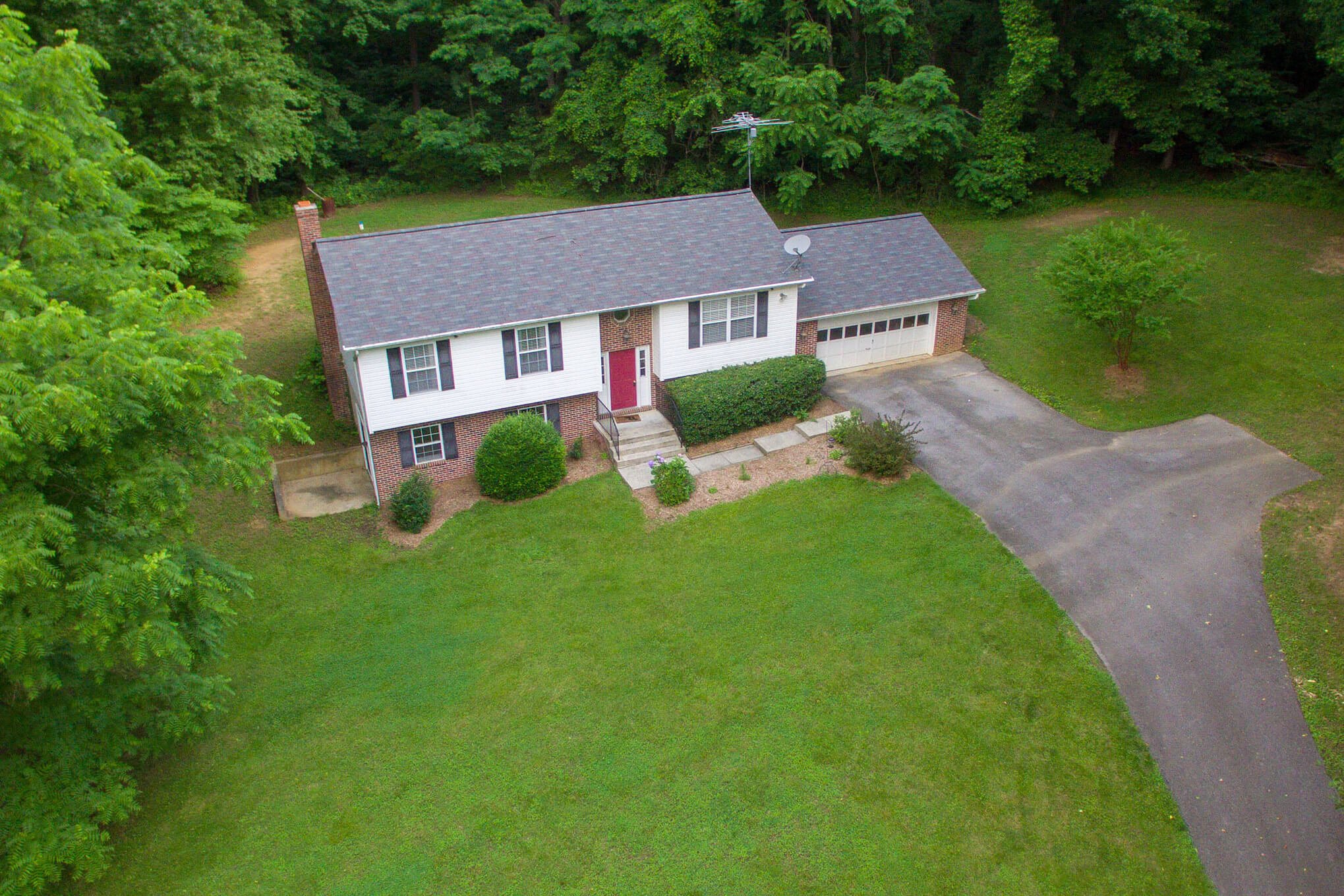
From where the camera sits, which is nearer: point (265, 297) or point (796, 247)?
point (796, 247)

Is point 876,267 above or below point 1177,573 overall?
above

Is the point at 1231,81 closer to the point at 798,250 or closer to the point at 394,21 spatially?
the point at 798,250

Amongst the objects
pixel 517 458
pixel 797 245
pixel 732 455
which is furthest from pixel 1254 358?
→ pixel 517 458

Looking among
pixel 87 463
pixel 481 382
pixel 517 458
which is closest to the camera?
pixel 87 463

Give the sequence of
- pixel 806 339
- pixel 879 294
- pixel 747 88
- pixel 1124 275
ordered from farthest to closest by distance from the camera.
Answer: pixel 747 88
pixel 879 294
pixel 806 339
pixel 1124 275

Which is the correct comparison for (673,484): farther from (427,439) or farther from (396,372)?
(396,372)

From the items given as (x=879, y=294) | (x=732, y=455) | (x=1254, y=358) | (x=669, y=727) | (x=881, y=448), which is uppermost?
(x=879, y=294)
